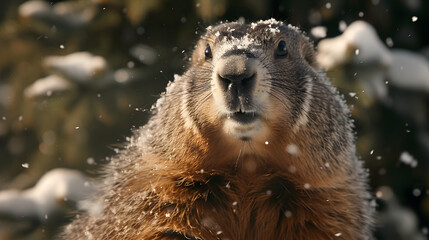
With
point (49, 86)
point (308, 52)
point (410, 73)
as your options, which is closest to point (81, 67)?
point (49, 86)

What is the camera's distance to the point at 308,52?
2506 mm

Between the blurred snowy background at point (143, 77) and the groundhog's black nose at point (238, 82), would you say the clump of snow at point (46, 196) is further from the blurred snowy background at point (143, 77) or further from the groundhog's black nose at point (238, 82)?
the groundhog's black nose at point (238, 82)

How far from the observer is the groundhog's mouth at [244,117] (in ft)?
5.79

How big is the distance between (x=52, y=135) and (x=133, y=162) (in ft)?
8.52

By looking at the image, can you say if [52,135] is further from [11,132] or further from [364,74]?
[364,74]

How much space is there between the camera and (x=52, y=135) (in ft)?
15.4

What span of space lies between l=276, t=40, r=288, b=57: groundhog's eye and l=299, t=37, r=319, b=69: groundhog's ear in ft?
1.03

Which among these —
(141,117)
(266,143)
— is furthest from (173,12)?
(266,143)

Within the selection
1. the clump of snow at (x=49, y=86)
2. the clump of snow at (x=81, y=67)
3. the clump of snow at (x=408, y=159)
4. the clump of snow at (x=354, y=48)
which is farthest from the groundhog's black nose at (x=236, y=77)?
the clump of snow at (x=408, y=159)

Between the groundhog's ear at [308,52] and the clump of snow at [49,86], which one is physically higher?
the clump of snow at [49,86]

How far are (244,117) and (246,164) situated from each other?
0.30 metres

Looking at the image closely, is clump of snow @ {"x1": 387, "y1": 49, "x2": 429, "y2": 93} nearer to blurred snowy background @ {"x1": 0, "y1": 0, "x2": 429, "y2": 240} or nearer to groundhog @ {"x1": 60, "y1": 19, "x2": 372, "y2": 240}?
blurred snowy background @ {"x1": 0, "y1": 0, "x2": 429, "y2": 240}

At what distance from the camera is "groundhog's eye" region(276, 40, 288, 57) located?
2.09 m

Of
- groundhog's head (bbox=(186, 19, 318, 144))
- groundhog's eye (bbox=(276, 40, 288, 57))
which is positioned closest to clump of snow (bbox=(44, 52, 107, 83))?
groundhog's head (bbox=(186, 19, 318, 144))
